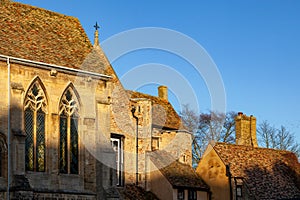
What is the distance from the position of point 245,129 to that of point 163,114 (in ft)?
32.3

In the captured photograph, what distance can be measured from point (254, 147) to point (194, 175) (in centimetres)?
829

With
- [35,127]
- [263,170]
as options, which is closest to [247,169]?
[263,170]

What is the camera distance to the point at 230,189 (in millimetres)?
42438

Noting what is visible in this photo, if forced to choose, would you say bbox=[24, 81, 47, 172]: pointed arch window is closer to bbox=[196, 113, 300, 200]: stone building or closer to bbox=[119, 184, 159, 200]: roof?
bbox=[119, 184, 159, 200]: roof

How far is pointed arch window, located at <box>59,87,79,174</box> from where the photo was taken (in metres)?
29.6

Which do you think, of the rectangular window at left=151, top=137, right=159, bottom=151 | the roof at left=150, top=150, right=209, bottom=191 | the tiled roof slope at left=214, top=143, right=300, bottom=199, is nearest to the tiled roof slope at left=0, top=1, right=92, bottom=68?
the rectangular window at left=151, top=137, right=159, bottom=151

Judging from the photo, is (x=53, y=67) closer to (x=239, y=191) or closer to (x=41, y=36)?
(x=41, y=36)

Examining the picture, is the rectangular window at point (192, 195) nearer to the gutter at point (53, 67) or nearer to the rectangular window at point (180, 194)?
the rectangular window at point (180, 194)

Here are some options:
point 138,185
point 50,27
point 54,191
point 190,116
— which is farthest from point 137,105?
point 190,116

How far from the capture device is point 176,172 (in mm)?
39969

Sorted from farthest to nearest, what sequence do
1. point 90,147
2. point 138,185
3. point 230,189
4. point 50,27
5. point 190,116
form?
point 190,116 → point 230,189 → point 138,185 → point 50,27 → point 90,147

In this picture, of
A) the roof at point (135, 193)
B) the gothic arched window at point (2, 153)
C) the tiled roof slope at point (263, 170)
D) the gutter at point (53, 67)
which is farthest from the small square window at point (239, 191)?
the gothic arched window at point (2, 153)

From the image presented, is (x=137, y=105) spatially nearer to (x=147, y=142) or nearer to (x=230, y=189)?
(x=147, y=142)

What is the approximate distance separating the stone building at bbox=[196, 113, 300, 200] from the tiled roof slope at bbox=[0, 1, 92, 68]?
574 inches
